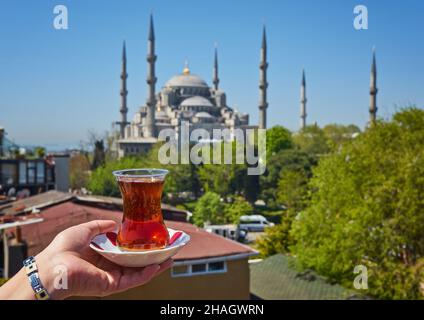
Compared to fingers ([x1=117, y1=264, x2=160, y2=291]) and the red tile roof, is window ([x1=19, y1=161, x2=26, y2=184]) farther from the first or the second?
fingers ([x1=117, y1=264, x2=160, y2=291])

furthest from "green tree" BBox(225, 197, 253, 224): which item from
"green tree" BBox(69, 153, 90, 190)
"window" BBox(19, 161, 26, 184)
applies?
"green tree" BBox(69, 153, 90, 190)

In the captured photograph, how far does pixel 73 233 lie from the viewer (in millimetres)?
911

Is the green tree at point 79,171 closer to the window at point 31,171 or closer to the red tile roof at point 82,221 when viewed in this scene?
the window at point 31,171

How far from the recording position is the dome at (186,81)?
124ft

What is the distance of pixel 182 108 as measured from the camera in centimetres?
3488

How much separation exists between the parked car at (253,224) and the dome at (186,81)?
968 inches

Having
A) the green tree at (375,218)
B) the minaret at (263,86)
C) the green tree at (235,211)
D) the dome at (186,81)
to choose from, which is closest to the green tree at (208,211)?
the green tree at (235,211)

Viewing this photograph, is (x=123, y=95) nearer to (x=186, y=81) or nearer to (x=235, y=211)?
(x=186, y=81)

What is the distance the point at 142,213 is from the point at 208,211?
1234 centimetres

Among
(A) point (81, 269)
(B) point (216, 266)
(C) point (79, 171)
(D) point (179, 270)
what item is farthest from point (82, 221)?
(C) point (79, 171)

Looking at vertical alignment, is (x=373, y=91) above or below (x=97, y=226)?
above
